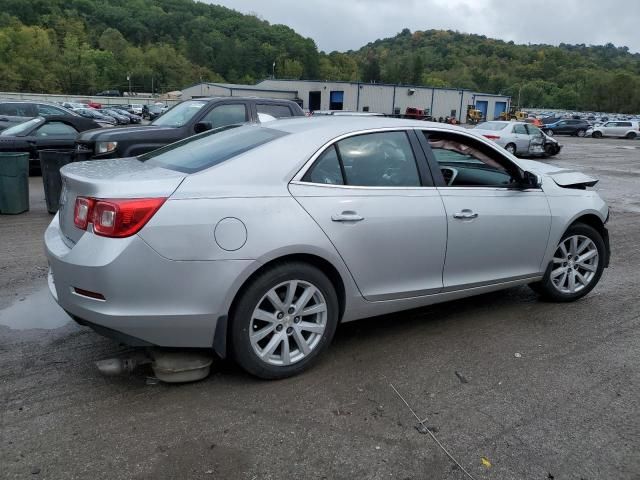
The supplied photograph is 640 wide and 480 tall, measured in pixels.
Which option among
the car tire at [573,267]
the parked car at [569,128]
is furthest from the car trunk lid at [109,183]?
the parked car at [569,128]

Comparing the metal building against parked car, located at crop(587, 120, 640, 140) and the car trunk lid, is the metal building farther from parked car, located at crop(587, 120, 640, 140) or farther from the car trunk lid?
the car trunk lid

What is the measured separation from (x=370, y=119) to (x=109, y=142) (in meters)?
5.54

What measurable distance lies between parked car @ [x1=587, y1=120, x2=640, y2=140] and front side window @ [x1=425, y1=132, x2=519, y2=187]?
1948 inches

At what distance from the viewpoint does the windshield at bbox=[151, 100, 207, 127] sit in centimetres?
895

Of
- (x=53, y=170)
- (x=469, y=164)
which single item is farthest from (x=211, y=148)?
(x=53, y=170)

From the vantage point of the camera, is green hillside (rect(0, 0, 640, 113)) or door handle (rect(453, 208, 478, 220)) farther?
green hillside (rect(0, 0, 640, 113))

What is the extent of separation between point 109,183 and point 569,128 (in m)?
53.2

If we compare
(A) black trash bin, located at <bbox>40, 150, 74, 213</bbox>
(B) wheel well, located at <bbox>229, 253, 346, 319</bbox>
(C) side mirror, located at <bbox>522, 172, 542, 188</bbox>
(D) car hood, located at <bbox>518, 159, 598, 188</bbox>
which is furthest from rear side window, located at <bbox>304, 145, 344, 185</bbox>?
(A) black trash bin, located at <bbox>40, 150, 74, 213</bbox>

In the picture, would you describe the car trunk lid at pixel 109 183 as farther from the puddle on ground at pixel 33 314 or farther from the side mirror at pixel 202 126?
the side mirror at pixel 202 126

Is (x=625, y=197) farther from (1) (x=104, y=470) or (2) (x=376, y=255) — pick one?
(1) (x=104, y=470)

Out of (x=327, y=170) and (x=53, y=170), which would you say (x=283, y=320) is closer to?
(x=327, y=170)

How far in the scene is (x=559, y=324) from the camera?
14.9 feet

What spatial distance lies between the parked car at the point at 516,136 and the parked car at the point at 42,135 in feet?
52.8

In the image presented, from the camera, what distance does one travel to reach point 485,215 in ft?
13.7
